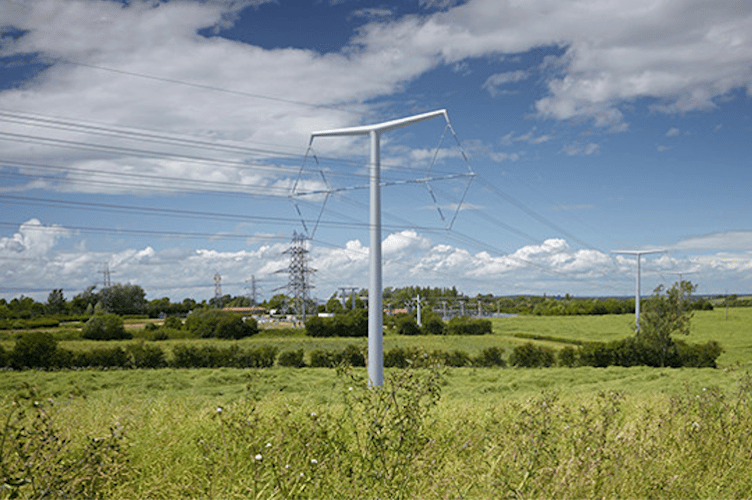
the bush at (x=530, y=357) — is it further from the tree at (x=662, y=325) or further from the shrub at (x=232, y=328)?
the shrub at (x=232, y=328)

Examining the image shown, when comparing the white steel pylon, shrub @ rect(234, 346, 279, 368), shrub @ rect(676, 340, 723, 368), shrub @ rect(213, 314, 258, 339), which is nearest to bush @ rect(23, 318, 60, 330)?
shrub @ rect(213, 314, 258, 339)

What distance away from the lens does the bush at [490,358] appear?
80.2 ft

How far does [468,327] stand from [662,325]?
1197cm

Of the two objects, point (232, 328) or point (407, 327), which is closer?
point (232, 328)

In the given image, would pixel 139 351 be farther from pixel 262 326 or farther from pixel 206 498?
pixel 206 498

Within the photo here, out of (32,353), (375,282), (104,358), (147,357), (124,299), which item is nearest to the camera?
(375,282)

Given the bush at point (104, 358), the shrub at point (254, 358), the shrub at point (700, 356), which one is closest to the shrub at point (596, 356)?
the shrub at point (700, 356)

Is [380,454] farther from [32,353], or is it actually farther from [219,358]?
[32,353]

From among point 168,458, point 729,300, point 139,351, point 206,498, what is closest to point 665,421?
→ point 206,498

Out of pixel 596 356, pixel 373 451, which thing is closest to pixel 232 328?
pixel 596 356

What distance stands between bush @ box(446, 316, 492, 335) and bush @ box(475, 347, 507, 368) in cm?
902

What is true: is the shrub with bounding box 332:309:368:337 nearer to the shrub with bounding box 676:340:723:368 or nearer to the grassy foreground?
the shrub with bounding box 676:340:723:368

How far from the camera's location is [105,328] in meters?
27.3

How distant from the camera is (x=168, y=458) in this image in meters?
5.69
